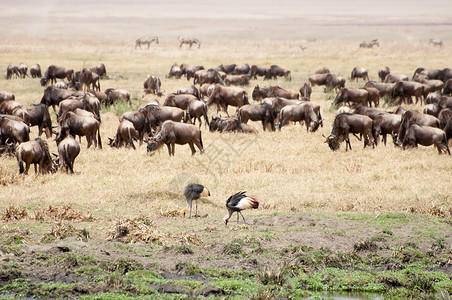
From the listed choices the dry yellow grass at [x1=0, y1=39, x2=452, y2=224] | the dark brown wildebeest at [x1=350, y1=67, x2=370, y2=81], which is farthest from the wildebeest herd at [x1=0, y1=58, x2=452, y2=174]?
the dark brown wildebeest at [x1=350, y1=67, x2=370, y2=81]

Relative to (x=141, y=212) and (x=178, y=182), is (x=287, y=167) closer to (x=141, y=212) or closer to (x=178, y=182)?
(x=178, y=182)

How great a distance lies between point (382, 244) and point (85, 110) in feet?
39.2

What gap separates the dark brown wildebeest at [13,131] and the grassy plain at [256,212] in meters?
0.89

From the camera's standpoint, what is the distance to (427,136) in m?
15.6

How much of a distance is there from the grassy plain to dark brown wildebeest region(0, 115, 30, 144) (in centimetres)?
89

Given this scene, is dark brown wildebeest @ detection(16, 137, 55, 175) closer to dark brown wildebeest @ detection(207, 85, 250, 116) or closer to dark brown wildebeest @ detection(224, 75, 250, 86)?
dark brown wildebeest @ detection(207, 85, 250, 116)

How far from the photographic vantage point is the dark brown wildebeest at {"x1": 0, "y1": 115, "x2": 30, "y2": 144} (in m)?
14.4

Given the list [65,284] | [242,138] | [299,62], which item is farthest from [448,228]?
[299,62]

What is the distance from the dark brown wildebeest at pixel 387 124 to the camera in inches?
685

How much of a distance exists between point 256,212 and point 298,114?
31.6ft

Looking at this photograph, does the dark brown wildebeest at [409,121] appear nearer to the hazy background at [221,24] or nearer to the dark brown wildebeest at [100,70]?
the dark brown wildebeest at [100,70]

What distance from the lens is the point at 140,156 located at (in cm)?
1527

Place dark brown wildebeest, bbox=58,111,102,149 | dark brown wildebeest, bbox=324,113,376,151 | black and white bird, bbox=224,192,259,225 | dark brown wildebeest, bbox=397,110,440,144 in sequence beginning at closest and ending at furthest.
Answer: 1. black and white bird, bbox=224,192,259,225
2. dark brown wildebeest, bbox=58,111,102,149
3. dark brown wildebeest, bbox=397,110,440,144
4. dark brown wildebeest, bbox=324,113,376,151

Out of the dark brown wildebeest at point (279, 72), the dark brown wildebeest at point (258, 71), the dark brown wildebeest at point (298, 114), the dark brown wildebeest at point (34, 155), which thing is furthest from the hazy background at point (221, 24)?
the dark brown wildebeest at point (34, 155)
